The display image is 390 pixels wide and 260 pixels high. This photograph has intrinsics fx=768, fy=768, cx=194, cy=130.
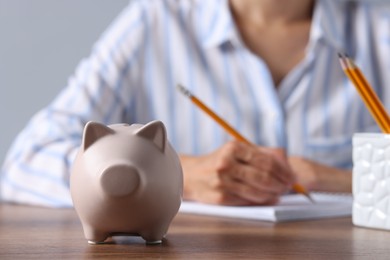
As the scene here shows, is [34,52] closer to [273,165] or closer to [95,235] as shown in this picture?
[273,165]

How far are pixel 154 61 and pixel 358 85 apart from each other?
2.63ft

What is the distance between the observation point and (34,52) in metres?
1.97

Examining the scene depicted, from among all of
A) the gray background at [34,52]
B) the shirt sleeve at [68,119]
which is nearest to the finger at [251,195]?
the shirt sleeve at [68,119]

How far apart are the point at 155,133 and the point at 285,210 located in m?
0.32

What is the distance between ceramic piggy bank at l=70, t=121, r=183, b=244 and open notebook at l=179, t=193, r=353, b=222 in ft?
0.88

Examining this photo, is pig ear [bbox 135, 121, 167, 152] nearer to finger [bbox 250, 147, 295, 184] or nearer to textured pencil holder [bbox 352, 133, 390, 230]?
textured pencil holder [bbox 352, 133, 390, 230]

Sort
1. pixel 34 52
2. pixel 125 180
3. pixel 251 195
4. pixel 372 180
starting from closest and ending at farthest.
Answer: pixel 125 180
pixel 372 180
pixel 251 195
pixel 34 52

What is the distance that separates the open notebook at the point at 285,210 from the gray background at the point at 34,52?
972 millimetres

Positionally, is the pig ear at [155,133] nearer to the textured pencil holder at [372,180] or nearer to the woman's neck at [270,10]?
the textured pencil holder at [372,180]

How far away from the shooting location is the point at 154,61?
157 cm

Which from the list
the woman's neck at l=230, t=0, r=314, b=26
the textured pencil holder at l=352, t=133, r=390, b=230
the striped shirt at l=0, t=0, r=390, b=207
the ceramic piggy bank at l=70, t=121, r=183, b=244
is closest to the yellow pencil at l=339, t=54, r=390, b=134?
the textured pencil holder at l=352, t=133, r=390, b=230

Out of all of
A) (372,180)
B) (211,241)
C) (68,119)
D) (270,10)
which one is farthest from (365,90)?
(270,10)

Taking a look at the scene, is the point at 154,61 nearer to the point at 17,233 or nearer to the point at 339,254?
the point at 17,233

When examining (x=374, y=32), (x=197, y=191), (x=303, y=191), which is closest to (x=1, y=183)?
(x=197, y=191)
